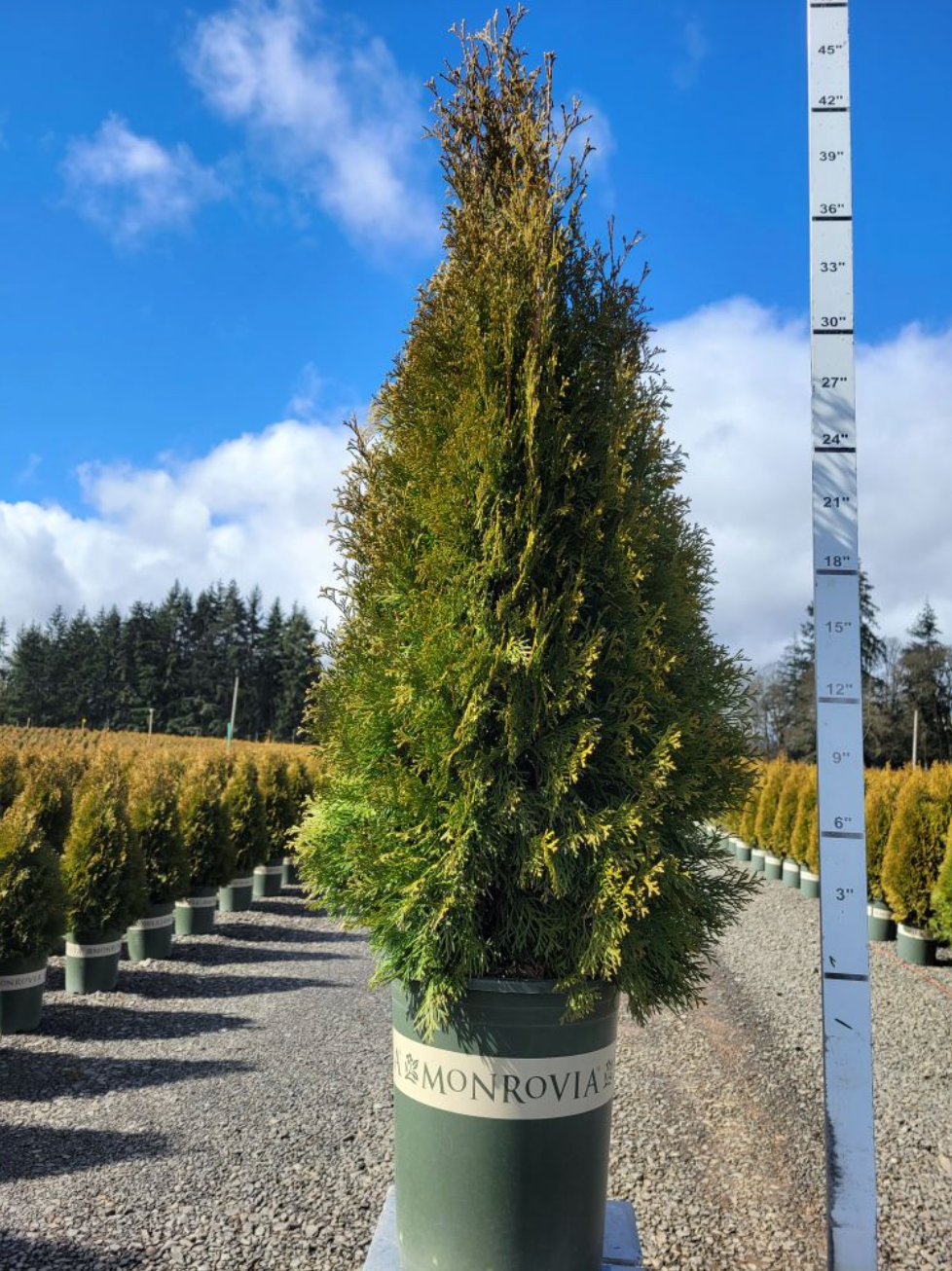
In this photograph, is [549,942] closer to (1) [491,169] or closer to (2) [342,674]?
(2) [342,674]

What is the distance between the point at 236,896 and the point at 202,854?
2.08m

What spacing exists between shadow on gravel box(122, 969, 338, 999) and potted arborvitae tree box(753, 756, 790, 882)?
1057cm

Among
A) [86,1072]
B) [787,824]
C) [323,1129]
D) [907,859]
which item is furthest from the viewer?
[787,824]

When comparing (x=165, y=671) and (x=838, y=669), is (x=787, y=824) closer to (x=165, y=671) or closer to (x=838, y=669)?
(x=838, y=669)

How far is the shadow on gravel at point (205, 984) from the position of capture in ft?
26.2

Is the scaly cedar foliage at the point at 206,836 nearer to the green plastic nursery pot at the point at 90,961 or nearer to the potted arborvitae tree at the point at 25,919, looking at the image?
the green plastic nursery pot at the point at 90,961

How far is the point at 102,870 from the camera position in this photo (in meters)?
7.74

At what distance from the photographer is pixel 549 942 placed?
3.01m

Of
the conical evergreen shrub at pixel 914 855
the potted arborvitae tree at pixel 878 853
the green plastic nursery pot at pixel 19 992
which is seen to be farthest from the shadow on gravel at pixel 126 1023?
the potted arborvitae tree at pixel 878 853

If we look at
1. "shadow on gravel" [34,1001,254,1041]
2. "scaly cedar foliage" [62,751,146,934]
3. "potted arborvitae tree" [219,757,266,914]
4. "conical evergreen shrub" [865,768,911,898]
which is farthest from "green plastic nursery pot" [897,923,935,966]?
"potted arborvitae tree" [219,757,266,914]

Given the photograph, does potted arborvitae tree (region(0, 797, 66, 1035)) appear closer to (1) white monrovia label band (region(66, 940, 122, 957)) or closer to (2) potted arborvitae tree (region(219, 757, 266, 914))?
(1) white monrovia label band (region(66, 940, 122, 957))

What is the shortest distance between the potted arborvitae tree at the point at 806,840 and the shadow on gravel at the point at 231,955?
785 centimetres

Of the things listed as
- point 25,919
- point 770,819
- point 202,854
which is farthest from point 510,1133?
point 770,819

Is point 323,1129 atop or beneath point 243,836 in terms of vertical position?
beneath
